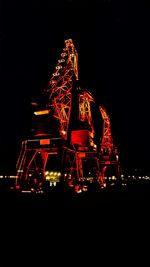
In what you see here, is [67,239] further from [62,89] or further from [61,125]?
[62,89]

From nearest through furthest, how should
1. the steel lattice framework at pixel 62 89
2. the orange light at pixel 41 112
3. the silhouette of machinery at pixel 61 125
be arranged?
1. the silhouette of machinery at pixel 61 125
2. the orange light at pixel 41 112
3. the steel lattice framework at pixel 62 89

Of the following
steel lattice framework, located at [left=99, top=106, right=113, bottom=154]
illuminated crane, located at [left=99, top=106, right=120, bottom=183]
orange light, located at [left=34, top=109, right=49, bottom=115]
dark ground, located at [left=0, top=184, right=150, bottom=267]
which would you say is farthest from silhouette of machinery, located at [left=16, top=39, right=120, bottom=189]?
dark ground, located at [left=0, top=184, right=150, bottom=267]

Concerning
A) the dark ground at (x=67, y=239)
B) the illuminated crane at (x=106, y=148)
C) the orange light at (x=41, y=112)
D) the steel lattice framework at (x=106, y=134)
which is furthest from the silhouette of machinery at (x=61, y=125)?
the dark ground at (x=67, y=239)

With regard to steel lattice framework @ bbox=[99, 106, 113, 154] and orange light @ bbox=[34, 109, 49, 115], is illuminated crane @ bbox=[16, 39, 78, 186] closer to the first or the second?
orange light @ bbox=[34, 109, 49, 115]

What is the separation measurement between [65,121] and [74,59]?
750 centimetres

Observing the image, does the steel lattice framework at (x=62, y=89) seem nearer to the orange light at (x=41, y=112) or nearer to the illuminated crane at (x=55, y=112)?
the illuminated crane at (x=55, y=112)

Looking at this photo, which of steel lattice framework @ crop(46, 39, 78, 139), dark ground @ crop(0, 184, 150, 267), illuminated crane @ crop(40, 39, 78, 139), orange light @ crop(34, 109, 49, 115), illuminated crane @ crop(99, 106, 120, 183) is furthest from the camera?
illuminated crane @ crop(99, 106, 120, 183)

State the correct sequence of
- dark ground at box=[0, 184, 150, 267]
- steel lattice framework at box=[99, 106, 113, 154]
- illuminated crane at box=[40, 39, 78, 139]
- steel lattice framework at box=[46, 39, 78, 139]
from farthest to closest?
1. steel lattice framework at box=[99, 106, 113, 154]
2. steel lattice framework at box=[46, 39, 78, 139]
3. illuminated crane at box=[40, 39, 78, 139]
4. dark ground at box=[0, 184, 150, 267]

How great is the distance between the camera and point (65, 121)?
24.7m

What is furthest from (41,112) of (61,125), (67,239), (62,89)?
(67,239)

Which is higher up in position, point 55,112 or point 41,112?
point 55,112

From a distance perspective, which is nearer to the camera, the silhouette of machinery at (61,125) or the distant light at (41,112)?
the silhouette of machinery at (61,125)

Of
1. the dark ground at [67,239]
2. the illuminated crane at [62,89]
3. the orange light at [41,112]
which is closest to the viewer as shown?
the dark ground at [67,239]

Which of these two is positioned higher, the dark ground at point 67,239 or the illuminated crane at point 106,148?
the illuminated crane at point 106,148
